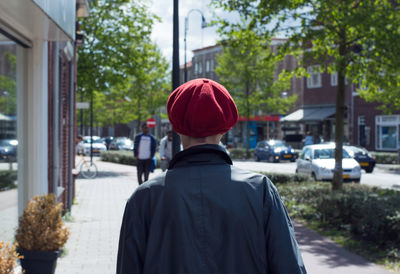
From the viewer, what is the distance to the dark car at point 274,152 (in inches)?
1390

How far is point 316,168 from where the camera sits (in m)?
18.3

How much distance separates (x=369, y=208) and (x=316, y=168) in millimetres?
10586

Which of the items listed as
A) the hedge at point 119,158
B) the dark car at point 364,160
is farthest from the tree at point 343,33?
the hedge at point 119,158

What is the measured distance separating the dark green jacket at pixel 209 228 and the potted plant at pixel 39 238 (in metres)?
3.70

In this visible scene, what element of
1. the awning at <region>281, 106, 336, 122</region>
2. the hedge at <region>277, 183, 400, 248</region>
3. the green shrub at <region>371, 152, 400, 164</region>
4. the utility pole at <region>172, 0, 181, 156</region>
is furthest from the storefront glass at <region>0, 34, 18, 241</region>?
the awning at <region>281, 106, 336, 122</region>

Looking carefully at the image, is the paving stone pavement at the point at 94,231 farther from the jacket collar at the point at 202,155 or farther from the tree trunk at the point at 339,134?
the tree trunk at the point at 339,134

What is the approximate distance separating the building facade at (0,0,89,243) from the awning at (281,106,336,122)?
38.2 meters

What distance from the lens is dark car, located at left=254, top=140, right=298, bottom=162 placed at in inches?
1390

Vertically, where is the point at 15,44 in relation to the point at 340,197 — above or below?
above

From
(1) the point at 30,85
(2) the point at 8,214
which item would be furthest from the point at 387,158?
(2) the point at 8,214

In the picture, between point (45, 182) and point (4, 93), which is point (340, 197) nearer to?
point (45, 182)

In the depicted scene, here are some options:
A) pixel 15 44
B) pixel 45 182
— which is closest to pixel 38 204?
pixel 45 182

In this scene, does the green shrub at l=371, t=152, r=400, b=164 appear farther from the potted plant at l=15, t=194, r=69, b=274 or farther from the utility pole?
the potted plant at l=15, t=194, r=69, b=274

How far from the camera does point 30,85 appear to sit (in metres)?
6.60
